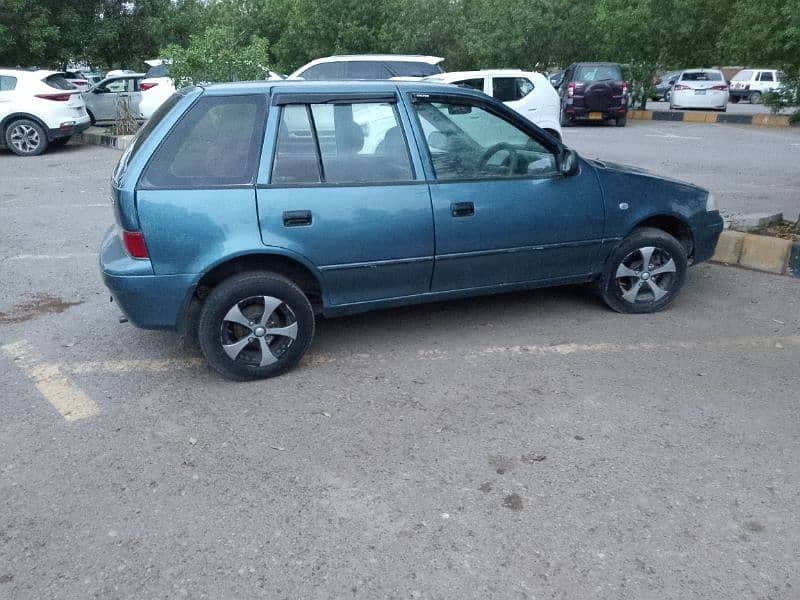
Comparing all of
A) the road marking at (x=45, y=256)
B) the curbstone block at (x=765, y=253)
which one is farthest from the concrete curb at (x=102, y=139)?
the curbstone block at (x=765, y=253)

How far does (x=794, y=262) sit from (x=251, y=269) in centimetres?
458

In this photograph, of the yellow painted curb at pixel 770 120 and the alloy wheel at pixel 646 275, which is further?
the yellow painted curb at pixel 770 120

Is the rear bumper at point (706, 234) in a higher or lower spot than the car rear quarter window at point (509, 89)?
lower

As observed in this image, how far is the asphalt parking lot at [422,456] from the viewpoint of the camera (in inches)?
111

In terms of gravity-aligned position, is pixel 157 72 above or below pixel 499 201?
above

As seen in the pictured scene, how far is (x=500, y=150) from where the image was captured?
491 cm

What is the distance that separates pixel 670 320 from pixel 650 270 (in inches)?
14.7

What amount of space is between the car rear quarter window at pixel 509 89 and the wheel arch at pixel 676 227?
8.47 m

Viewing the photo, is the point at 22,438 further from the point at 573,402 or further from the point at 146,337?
the point at 573,402

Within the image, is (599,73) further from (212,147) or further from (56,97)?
(212,147)

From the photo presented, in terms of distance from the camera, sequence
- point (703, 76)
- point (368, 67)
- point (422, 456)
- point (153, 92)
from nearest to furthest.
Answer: point (422, 456) < point (368, 67) < point (153, 92) < point (703, 76)

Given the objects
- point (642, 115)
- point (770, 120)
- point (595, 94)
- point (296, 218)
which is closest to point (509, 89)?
point (595, 94)

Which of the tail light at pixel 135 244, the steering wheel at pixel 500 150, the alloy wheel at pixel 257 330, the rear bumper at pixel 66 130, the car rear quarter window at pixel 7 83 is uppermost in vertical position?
the car rear quarter window at pixel 7 83

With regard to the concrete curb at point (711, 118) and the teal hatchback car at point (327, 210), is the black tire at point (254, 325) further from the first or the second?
the concrete curb at point (711, 118)
